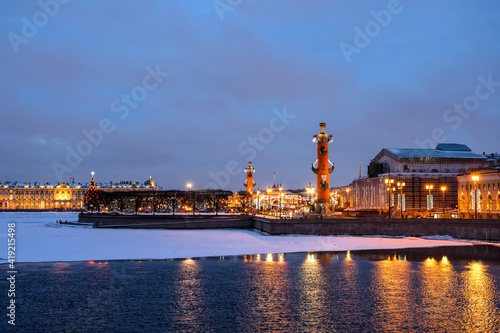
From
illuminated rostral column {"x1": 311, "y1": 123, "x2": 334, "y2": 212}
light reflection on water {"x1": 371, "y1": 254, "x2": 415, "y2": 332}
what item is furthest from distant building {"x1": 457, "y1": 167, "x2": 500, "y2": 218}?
light reflection on water {"x1": 371, "y1": 254, "x2": 415, "y2": 332}

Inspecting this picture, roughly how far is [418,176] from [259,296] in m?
79.7

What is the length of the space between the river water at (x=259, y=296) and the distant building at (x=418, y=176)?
6301 centimetres

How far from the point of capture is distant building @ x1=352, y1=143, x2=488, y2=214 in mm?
87938

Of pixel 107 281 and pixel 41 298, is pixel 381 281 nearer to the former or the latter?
pixel 107 281

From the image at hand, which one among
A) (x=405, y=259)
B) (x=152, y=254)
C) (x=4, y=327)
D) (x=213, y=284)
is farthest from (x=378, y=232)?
(x=4, y=327)

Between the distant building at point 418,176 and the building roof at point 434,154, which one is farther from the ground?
the building roof at point 434,154

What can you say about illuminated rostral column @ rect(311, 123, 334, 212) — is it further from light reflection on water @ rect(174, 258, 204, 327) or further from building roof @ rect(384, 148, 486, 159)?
building roof @ rect(384, 148, 486, 159)

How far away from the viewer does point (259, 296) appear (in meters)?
16.5

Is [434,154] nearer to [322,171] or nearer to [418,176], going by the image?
[418,176]

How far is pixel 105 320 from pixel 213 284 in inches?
248

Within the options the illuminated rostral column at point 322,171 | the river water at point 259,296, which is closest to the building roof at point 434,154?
the illuminated rostral column at point 322,171

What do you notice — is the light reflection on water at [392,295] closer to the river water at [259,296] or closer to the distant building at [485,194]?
the river water at [259,296]

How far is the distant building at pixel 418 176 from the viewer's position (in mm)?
87938

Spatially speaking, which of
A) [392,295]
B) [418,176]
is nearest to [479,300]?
[392,295]
